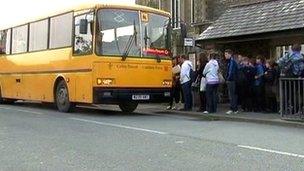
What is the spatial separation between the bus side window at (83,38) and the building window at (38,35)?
2.37 m

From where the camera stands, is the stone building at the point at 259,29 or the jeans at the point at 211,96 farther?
the stone building at the point at 259,29

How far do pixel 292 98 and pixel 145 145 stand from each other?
228 inches

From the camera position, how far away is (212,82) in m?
17.8

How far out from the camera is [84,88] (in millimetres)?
17141

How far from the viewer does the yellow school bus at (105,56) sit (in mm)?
16766

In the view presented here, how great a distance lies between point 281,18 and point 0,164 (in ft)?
39.2

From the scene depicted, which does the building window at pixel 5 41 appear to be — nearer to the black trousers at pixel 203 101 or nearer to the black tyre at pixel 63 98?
the black tyre at pixel 63 98

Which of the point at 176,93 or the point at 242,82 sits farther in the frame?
the point at 176,93

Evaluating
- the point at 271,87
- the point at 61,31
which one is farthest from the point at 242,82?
the point at 61,31

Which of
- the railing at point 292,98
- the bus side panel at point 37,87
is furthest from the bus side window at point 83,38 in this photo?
the railing at point 292,98

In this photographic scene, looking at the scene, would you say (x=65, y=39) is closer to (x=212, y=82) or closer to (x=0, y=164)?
(x=212, y=82)

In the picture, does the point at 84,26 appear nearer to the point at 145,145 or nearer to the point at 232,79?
the point at 232,79

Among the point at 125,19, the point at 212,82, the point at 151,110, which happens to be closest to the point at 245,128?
the point at 212,82

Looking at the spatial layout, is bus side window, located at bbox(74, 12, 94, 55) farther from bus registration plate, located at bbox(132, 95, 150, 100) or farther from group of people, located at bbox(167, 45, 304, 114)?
group of people, located at bbox(167, 45, 304, 114)
